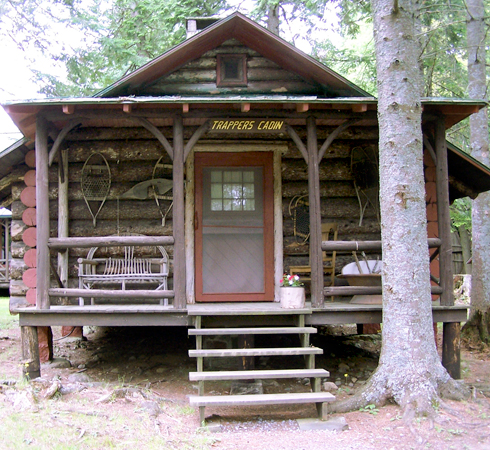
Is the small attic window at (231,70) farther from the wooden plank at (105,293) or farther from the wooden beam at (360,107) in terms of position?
the wooden plank at (105,293)

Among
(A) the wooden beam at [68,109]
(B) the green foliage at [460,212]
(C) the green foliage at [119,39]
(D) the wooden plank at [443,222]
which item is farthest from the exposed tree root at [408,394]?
(C) the green foliage at [119,39]

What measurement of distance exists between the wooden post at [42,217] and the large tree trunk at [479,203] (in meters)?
6.62

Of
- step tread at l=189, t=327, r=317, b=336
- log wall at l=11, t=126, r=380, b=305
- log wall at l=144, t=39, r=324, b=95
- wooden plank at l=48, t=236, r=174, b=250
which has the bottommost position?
step tread at l=189, t=327, r=317, b=336

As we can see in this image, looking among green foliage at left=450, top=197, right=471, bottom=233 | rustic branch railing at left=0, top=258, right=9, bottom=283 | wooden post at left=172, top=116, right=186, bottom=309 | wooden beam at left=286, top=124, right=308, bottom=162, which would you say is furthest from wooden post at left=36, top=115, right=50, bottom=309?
rustic branch railing at left=0, top=258, right=9, bottom=283

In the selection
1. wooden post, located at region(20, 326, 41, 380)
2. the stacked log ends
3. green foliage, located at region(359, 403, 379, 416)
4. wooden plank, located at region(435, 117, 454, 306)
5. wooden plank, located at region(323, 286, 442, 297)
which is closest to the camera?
green foliage, located at region(359, 403, 379, 416)

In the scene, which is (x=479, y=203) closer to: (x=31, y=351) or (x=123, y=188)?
(x=123, y=188)

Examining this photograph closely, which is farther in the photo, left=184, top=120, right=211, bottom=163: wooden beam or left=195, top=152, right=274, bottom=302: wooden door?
left=195, top=152, right=274, bottom=302: wooden door

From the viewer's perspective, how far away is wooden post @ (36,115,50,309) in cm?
571

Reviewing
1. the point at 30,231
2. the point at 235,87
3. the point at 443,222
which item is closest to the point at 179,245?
the point at 30,231

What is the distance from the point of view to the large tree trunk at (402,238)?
15.1 feet

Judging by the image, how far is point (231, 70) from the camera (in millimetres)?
7211

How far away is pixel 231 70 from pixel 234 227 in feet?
7.85

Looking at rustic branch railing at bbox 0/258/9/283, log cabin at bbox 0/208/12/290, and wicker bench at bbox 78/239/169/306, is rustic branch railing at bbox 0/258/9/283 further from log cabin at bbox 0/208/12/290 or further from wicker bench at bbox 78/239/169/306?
wicker bench at bbox 78/239/169/306

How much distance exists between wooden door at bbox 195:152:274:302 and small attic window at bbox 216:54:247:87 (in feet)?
3.52
